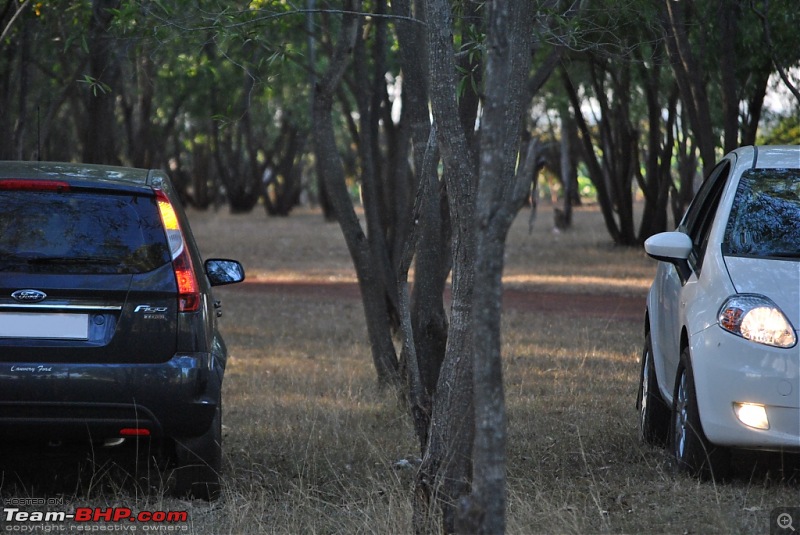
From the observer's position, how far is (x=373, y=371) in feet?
33.8

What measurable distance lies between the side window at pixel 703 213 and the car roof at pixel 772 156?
0.44 feet

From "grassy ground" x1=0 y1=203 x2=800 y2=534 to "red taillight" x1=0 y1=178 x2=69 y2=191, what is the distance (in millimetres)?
1466

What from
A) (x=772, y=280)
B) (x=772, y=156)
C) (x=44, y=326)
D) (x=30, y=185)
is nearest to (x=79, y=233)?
(x=30, y=185)

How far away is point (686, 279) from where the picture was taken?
6133 mm

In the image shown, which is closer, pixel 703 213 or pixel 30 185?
pixel 30 185

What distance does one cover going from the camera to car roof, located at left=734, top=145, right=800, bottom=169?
20.6 ft

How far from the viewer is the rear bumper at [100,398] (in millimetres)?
5297

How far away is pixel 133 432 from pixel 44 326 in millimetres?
643

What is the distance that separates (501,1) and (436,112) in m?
1.20

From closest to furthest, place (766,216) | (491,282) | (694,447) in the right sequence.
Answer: (491,282) < (694,447) < (766,216)

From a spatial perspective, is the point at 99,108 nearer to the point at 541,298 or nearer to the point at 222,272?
the point at 222,272

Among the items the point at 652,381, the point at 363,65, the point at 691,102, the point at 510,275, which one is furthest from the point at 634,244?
the point at 652,381

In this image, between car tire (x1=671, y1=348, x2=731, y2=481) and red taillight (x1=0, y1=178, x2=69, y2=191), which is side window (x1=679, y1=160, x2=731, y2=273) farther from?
red taillight (x1=0, y1=178, x2=69, y2=191)

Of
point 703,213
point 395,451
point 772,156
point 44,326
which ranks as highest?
point 772,156
